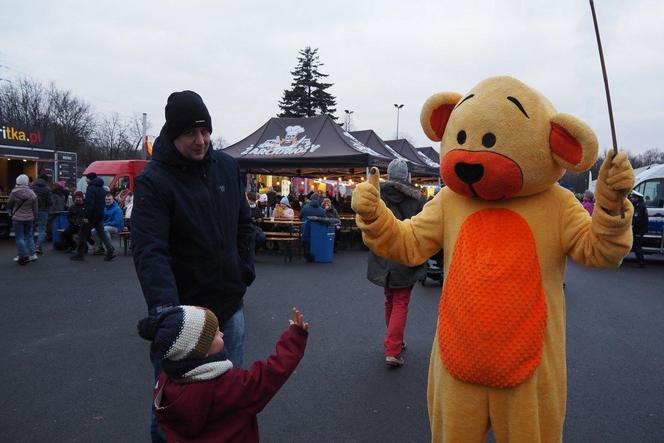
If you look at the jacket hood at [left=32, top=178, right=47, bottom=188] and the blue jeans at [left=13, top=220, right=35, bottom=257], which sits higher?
the jacket hood at [left=32, top=178, right=47, bottom=188]

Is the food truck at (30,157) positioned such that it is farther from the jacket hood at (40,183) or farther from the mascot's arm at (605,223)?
the mascot's arm at (605,223)

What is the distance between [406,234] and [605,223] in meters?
0.84

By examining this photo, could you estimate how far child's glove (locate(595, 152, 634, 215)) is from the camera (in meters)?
1.67

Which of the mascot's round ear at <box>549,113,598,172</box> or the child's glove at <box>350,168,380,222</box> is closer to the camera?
the mascot's round ear at <box>549,113,598,172</box>

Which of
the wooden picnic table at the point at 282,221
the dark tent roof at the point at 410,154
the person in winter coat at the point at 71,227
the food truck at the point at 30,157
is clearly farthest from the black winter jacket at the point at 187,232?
the food truck at the point at 30,157

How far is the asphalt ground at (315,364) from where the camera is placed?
3.30 metres

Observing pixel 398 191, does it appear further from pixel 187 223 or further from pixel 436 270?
pixel 436 270

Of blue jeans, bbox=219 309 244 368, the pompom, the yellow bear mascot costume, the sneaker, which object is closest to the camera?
the pompom

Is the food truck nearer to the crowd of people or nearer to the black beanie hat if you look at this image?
the crowd of people

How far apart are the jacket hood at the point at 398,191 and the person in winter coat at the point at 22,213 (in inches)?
325

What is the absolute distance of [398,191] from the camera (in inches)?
179

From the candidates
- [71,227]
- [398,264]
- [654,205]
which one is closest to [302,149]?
[71,227]

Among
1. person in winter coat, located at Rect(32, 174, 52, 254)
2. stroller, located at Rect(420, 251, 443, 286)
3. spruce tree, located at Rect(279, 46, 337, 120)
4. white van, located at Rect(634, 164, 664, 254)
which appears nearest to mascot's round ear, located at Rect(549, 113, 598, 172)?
stroller, located at Rect(420, 251, 443, 286)

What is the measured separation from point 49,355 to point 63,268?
18.1ft
